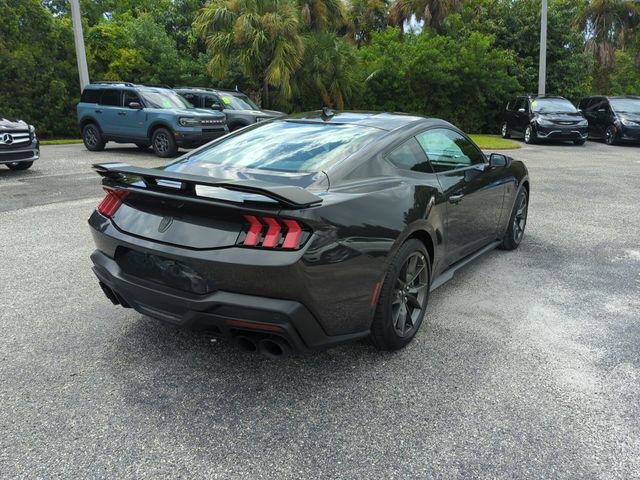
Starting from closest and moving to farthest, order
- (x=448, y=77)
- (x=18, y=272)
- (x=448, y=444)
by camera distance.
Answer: (x=448, y=444), (x=18, y=272), (x=448, y=77)

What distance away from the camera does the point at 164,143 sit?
13836 mm

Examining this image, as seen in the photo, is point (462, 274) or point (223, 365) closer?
point (223, 365)

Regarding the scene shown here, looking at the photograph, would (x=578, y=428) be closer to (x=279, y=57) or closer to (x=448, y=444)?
(x=448, y=444)

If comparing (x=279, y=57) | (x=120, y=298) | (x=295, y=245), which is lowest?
(x=120, y=298)

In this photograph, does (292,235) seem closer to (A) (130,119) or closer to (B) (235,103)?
(A) (130,119)

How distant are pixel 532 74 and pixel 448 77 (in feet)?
17.4

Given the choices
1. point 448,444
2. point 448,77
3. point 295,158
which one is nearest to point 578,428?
point 448,444

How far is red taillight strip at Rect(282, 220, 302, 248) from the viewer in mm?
2695

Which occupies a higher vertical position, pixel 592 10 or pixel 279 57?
pixel 592 10

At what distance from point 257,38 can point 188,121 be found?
8249mm

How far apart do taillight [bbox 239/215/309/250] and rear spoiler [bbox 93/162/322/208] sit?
0.12 meters

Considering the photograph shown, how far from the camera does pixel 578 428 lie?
273 cm

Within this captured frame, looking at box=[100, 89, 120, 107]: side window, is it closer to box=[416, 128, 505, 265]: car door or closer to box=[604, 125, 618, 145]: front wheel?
box=[416, 128, 505, 265]: car door

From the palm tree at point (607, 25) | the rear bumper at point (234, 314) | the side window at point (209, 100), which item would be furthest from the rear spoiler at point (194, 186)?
the palm tree at point (607, 25)
